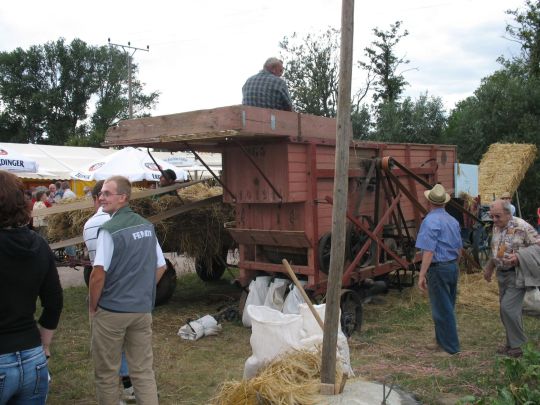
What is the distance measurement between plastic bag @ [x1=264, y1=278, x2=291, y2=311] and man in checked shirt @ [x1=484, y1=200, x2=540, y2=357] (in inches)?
101

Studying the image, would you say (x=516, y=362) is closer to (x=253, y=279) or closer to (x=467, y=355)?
(x=467, y=355)

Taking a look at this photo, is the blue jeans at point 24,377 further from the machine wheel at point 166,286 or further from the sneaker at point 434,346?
the machine wheel at point 166,286

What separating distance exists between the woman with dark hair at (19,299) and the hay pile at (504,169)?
43.7ft

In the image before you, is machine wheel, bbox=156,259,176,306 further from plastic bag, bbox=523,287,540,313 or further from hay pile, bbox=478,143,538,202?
hay pile, bbox=478,143,538,202

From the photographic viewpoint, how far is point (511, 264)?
531 centimetres

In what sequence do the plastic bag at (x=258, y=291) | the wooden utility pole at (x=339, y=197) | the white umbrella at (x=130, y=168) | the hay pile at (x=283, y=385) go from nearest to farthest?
the wooden utility pole at (x=339, y=197)
the hay pile at (x=283, y=385)
the plastic bag at (x=258, y=291)
the white umbrella at (x=130, y=168)

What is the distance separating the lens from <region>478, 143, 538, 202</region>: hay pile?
14133 mm

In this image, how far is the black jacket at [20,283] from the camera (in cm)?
245

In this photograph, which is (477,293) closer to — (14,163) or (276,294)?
(276,294)

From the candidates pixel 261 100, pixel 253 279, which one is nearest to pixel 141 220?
pixel 261 100

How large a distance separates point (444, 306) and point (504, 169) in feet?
32.9

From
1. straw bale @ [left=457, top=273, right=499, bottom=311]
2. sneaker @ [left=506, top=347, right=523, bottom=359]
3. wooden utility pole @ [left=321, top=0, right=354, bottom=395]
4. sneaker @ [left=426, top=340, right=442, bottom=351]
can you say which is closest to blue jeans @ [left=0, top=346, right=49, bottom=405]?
wooden utility pole @ [left=321, top=0, right=354, bottom=395]

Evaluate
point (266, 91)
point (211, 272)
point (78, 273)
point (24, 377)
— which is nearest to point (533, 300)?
point (266, 91)

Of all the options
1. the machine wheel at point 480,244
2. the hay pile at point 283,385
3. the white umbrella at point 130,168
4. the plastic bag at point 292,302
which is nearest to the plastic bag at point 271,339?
the hay pile at point 283,385
